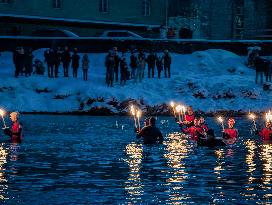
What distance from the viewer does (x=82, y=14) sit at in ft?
235

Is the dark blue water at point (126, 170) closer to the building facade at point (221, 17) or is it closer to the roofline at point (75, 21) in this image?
the roofline at point (75, 21)

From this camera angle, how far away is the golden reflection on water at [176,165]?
65.4ft

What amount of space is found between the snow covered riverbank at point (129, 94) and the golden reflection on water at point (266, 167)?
1840 cm

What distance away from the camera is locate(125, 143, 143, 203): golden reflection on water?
20.0m

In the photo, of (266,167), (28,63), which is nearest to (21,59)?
(28,63)

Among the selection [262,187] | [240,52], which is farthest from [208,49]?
[262,187]

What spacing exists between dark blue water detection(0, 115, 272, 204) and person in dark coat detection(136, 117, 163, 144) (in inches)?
15.0

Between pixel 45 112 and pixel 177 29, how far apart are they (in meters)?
23.0

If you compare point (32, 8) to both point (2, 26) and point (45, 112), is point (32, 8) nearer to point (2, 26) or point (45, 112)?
point (2, 26)

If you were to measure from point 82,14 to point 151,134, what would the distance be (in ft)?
135

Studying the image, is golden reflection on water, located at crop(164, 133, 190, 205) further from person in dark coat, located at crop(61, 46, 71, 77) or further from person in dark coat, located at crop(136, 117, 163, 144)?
person in dark coat, located at crop(61, 46, 71, 77)

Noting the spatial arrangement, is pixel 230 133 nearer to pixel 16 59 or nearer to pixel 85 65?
pixel 85 65

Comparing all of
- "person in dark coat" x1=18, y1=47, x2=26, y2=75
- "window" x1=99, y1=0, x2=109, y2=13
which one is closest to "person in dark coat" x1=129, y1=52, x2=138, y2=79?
"person in dark coat" x1=18, y1=47, x2=26, y2=75

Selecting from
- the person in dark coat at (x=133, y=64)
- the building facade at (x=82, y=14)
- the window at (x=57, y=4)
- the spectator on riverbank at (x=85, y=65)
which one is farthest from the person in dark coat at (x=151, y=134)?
the window at (x=57, y=4)
